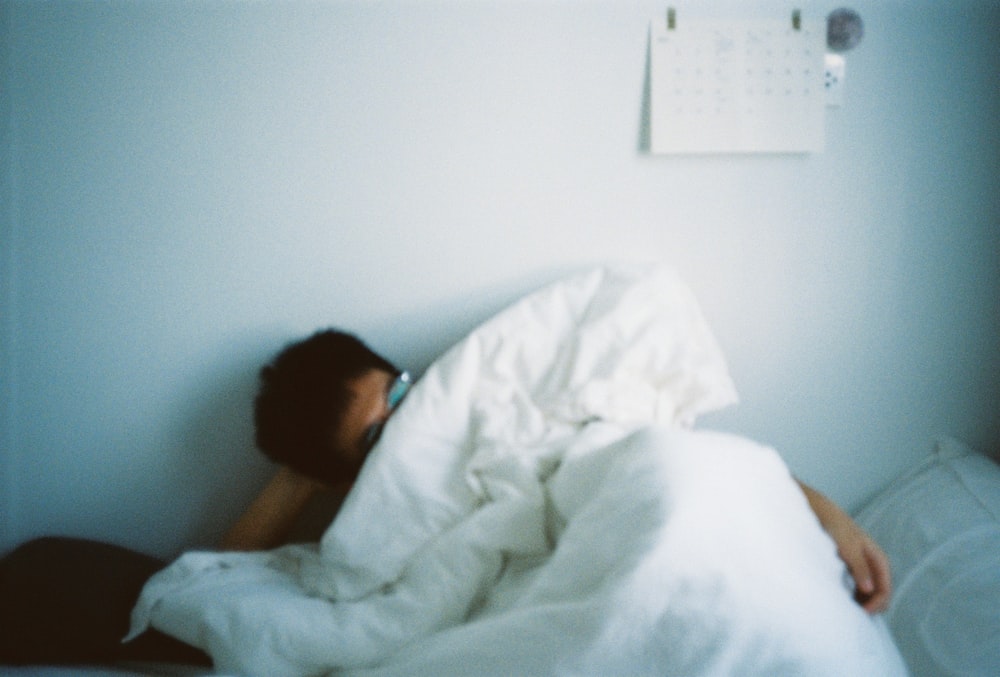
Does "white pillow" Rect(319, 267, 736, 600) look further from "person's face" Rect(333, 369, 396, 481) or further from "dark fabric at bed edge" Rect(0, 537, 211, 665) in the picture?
"dark fabric at bed edge" Rect(0, 537, 211, 665)

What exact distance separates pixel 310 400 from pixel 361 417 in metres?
0.07

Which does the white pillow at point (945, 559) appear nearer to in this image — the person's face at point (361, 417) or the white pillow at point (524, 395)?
the white pillow at point (524, 395)

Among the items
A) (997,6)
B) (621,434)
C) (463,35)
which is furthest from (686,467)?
(997,6)

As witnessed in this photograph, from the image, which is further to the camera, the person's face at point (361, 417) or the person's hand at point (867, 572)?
the person's face at point (361, 417)

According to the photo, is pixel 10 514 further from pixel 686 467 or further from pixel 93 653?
pixel 686 467

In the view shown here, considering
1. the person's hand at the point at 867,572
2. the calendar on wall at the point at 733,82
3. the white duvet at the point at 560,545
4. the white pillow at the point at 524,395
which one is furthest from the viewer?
the calendar on wall at the point at 733,82

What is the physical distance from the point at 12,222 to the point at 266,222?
1.39 feet

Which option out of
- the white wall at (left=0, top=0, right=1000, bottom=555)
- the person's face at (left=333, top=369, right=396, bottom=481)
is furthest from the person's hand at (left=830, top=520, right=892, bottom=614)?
the person's face at (left=333, top=369, right=396, bottom=481)

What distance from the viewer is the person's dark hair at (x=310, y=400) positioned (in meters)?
0.79

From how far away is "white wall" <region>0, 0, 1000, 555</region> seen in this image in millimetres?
921

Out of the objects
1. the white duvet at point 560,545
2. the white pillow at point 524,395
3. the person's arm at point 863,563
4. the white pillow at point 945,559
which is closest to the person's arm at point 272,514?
the white duvet at point 560,545

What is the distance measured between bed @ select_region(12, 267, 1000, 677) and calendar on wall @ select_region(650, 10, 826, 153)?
0.83ft

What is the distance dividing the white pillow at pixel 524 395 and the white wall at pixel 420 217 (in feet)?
0.43

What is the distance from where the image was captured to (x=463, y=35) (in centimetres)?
92
